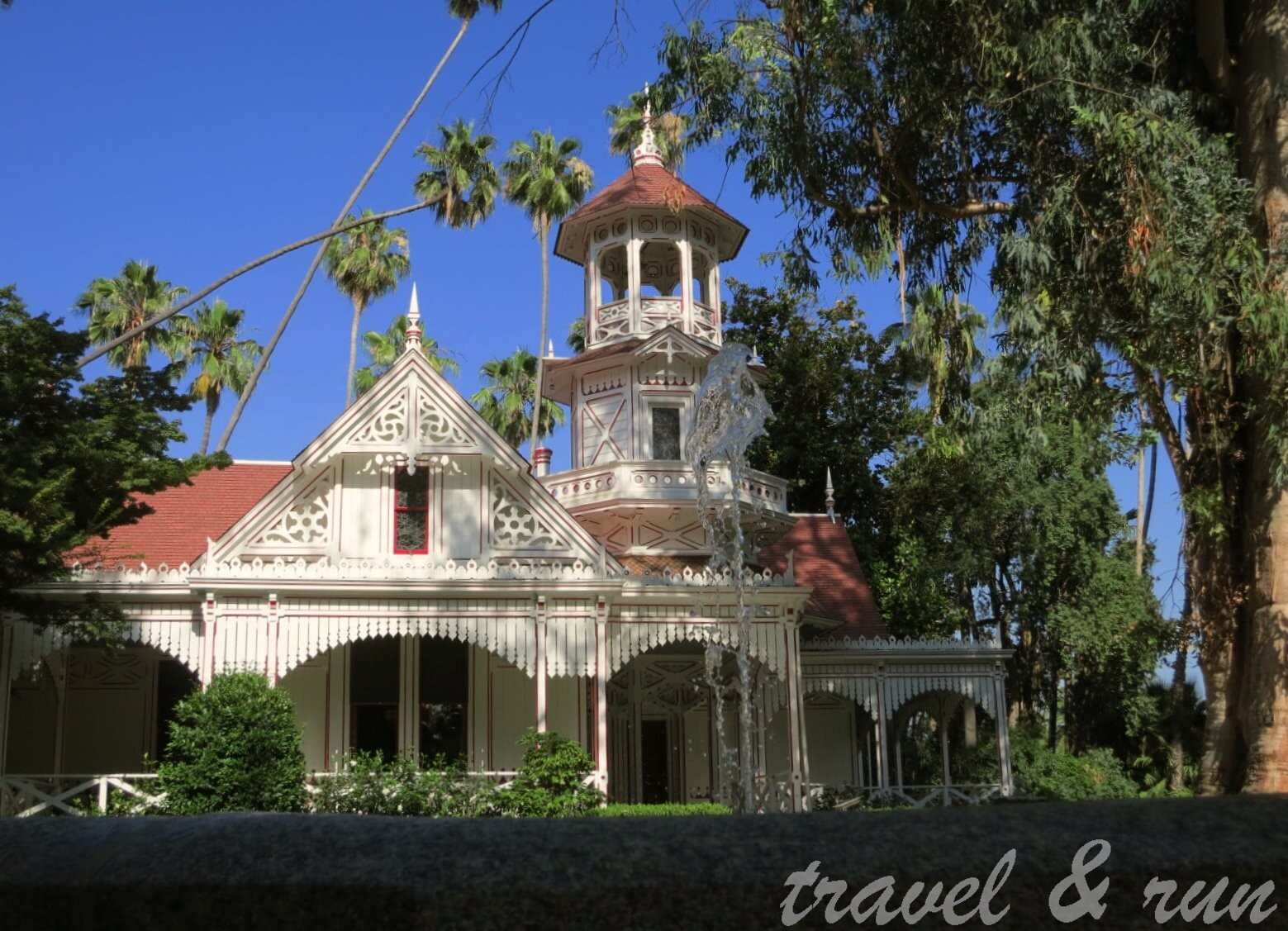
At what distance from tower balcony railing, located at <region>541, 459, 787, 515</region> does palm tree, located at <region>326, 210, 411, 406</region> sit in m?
21.5

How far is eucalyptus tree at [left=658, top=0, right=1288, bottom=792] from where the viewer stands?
36.9 feet

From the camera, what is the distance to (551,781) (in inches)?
693

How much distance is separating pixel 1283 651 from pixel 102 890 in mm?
9342

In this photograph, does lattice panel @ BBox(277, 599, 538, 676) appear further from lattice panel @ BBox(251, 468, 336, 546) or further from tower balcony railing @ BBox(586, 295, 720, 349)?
tower balcony railing @ BBox(586, 295, 720, 349)

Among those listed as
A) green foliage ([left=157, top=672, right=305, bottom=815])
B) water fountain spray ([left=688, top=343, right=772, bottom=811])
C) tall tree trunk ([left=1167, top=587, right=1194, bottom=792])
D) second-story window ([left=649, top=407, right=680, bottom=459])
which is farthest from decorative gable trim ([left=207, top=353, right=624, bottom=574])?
tall tree trunk ([left=1167, top=587, right=1194, bottom=792])

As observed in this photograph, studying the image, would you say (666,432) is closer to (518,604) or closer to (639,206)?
(639,206)

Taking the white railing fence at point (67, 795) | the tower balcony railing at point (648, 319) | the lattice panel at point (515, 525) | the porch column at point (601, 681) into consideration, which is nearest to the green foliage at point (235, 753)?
the white railing fence at point (67, 795)

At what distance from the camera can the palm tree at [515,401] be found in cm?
4622

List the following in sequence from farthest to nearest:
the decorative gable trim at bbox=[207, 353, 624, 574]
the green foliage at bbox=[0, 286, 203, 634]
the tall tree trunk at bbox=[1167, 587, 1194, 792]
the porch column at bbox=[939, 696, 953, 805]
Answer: the tall tree trunk at bbox=[1167, 587, 1194, 792] → the porch column at bbox=[939, 696, 953, 805] → the decorative gable trim at bbox=[207, 353, 624, 574] → the green foliage at bbox=[0, 286, 203, 634]

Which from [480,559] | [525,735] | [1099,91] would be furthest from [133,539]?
[1099,91]

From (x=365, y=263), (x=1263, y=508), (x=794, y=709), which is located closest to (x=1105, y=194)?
(x=1263, y=508)

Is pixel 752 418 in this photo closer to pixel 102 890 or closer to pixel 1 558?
pixel 1 558

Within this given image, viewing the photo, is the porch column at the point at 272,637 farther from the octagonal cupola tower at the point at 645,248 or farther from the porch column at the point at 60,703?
the octagonal cupola tower at the point at 645,248

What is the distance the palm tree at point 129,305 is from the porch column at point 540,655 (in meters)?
25.7
